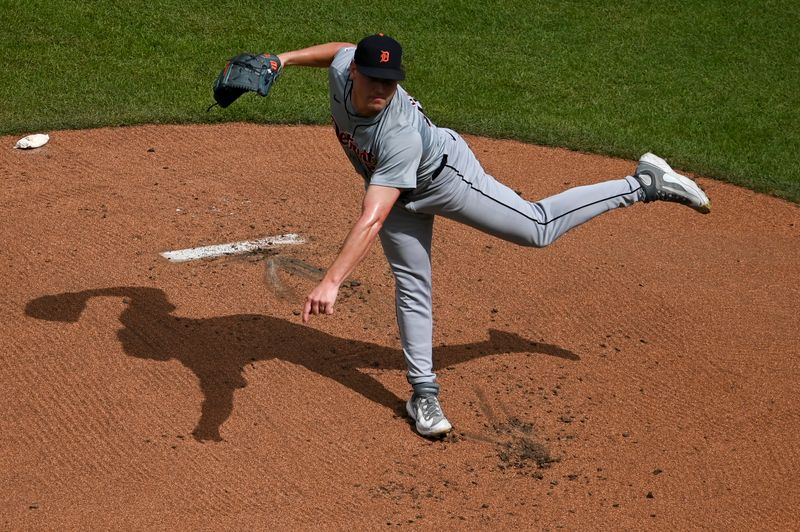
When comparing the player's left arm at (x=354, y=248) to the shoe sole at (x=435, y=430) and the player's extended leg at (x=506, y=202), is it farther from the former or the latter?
the shoe sole at (x=435, y=430)

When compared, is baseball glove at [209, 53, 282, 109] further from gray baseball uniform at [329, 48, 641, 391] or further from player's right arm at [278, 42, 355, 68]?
gray baseball uniform at [329, 48, 641, 391]

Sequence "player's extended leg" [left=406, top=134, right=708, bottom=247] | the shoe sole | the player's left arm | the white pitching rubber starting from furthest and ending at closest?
the white pitching rubber → the shoe sole → "player's extended leg" [left=406, top=134, right=708, bottom=247] → the player's left arm

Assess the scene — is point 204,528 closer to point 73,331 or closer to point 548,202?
point 73,331

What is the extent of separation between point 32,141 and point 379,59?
455 centimetres

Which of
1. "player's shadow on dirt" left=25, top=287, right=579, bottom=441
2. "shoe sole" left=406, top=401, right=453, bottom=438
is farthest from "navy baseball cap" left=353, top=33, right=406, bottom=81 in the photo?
"player's shadow on dirt" left=25, top=287, right=579, bottom=441

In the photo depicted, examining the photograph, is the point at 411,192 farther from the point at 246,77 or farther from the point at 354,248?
the point at 246,77

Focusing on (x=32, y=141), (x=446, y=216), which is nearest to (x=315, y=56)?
(x=446, y=216)

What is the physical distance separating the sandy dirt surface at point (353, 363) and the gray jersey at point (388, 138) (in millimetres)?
1333

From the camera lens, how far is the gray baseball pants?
503 cm

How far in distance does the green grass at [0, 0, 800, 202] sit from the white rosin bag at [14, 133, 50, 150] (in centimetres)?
26

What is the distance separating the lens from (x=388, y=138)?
15.3 feet

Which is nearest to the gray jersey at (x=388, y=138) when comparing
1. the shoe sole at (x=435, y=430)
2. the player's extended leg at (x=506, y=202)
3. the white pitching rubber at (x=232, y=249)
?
the player's extended leg at (x=506, y=202)

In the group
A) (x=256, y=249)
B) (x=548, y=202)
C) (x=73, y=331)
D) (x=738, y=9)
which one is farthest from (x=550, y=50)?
(x=73, y=331)

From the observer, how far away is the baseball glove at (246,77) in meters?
4.88
